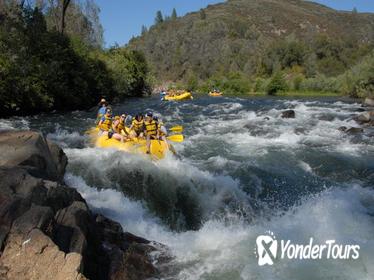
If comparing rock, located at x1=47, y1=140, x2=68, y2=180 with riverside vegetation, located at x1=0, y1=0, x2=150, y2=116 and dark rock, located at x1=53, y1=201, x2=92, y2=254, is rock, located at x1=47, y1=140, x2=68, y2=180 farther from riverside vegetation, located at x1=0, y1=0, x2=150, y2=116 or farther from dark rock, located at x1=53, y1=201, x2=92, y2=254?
riverside vegetation, located at x1=0, y1=0, x2=150, y2=116

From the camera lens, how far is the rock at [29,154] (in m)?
6.97

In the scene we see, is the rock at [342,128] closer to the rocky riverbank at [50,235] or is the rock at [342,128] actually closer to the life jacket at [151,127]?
the life jacket at [151,127]

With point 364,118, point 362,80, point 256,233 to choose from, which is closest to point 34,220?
point 256,233

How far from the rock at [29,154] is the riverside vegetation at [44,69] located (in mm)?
13100

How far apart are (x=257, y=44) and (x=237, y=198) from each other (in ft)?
384

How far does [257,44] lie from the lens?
399 feet

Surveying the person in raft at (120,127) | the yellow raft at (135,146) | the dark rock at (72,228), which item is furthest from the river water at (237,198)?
the dark rock at (72,228)

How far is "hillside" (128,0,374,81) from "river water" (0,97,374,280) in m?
62.1

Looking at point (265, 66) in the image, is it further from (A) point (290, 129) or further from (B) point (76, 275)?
(B) point (76, 275)

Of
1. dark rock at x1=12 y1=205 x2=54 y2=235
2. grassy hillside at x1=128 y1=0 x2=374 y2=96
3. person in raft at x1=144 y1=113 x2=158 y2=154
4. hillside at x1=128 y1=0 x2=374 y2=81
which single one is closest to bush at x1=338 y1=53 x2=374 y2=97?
grassy hillside at x1=128 y1=0 x2=374 y2=96

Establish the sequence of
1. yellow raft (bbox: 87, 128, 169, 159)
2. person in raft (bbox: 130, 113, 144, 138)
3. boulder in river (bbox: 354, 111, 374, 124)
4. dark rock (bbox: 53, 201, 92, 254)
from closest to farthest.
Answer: dark rock (bbox: 53, 201, 92, 254)
yellow raft (bbox: 87, 128, 169, 159)
person in raft (bbox: 130, 113, 144, 138)
boulder in river (bbox: 354, 111, 374, 124)

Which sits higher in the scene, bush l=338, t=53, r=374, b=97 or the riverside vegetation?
the riverside vegetation

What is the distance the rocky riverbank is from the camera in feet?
16.0

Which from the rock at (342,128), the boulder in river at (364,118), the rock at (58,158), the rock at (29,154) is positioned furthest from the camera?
the boulder in river at (364,118)
